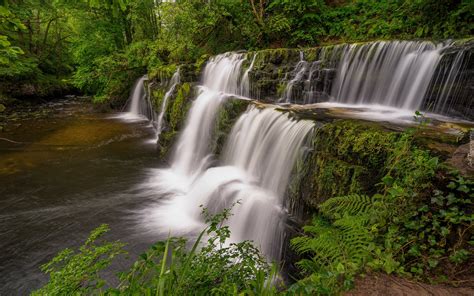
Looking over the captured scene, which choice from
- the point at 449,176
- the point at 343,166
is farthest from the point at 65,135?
the point at 449,176

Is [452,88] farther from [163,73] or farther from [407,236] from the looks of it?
[163,73]

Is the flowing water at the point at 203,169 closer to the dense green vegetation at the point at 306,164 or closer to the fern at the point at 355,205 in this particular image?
the dense green vegetation at the point at 306,164

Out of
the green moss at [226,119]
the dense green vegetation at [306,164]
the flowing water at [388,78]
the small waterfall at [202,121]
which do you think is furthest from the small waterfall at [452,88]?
the small waterfall at [202,121]

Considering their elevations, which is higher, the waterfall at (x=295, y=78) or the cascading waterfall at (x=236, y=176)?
the waterfall at (x=295, y=78)

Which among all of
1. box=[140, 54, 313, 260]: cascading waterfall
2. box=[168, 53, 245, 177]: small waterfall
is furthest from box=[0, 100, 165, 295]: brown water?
box=[168, 53, 245, 177]: small waterfall

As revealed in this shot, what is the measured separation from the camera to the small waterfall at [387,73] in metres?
5.72

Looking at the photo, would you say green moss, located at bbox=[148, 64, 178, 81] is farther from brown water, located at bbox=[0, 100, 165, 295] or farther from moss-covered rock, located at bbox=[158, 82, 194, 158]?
brown water, located at bbox=[0, 100, 165, 295]

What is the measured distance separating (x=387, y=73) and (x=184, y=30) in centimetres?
1034

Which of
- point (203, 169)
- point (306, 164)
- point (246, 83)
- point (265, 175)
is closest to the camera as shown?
point (306, 164)

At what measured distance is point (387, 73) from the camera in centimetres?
635

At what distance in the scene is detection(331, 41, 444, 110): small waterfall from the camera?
5.72 meters

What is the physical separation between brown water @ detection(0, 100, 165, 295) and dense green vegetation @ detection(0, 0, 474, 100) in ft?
11.2

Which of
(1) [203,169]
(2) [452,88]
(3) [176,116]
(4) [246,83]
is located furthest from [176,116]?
(2) [452,88]

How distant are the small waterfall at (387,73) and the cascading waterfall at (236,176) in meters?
2.72
